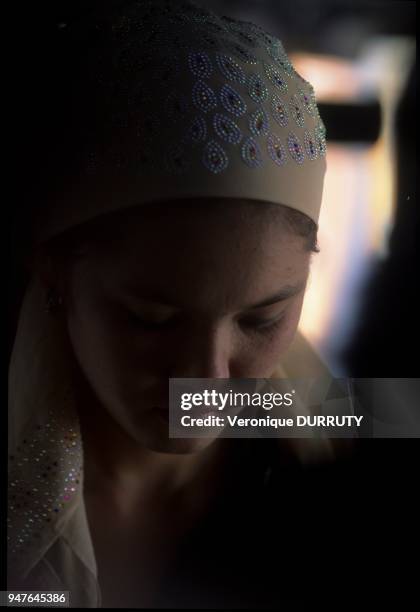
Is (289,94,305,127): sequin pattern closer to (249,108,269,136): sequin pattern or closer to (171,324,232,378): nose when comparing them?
(249,108,269,136): sequin pattern

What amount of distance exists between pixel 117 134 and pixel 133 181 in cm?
5

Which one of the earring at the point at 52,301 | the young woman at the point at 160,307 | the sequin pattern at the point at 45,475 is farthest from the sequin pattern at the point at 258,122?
the sequin pattern at the point at 45,475

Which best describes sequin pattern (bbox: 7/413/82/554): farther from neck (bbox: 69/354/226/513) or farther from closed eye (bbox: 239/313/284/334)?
closed eye (bbox: 239/313/284/334)

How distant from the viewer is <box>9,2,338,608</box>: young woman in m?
0.69

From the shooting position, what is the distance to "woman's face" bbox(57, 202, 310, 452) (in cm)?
71

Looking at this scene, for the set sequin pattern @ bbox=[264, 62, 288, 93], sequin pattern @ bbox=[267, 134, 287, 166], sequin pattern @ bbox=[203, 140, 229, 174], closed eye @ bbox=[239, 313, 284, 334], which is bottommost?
closed eye @ bbox=[239, 313, 284, 334]

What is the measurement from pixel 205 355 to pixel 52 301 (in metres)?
0.19

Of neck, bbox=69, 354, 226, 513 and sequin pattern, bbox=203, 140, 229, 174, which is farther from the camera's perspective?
neck, bbox=69, 354, 226, 513

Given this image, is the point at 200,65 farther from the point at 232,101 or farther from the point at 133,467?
the point at 133,467

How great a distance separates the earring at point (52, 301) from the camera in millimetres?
773

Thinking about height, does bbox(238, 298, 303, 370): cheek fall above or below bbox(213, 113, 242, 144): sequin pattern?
below

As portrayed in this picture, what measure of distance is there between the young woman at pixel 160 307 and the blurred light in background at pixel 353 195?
36mm

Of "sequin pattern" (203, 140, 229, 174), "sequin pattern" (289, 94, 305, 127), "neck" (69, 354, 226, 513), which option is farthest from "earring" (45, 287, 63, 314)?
"sequin pattern" (289, 94, 305, 127)

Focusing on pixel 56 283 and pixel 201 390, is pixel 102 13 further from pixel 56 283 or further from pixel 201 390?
pixel 201 390
